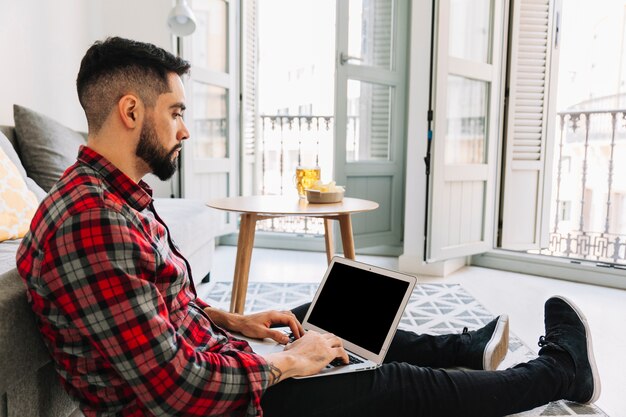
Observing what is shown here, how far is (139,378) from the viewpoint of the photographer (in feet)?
2.52

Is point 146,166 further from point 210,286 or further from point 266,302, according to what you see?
point 210,286

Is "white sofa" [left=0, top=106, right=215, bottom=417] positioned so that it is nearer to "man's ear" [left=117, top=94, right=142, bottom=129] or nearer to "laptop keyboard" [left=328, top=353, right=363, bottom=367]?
"man's ear" [left=117, top=94, right=142, bottom=129]

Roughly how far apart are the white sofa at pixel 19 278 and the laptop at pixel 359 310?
41 centimetres

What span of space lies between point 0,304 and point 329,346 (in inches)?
23.5

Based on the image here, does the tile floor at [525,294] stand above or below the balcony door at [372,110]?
below

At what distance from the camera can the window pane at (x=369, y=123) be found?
353 cm

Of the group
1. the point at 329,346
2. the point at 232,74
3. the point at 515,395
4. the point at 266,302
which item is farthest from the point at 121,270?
the point at 232,74

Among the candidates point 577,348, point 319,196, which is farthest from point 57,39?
point 577,348

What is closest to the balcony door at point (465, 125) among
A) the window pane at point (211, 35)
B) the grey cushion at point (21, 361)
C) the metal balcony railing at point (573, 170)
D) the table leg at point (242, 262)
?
the metal balcony railing at point (573, 170)

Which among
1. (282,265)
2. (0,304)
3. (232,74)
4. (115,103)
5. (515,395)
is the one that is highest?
(232,74)

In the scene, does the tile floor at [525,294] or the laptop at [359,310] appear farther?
the tile floor at [525,294]

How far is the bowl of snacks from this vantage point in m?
2.13

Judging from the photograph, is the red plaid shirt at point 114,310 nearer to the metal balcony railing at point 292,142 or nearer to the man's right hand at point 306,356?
the man's right hand at point 306,356

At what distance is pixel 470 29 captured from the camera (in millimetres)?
3195
